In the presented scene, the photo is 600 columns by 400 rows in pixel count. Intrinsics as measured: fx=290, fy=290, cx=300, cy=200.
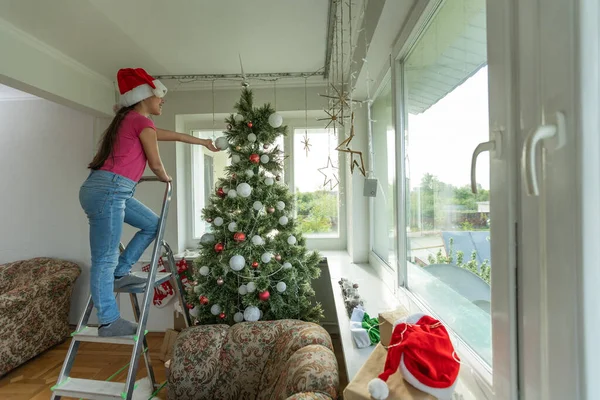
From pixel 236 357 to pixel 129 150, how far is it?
1166mm

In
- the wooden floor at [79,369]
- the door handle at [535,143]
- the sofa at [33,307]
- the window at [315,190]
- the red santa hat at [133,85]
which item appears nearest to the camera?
the door handle at [535,143]

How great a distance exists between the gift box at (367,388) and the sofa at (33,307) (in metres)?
2.83

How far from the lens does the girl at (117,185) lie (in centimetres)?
137

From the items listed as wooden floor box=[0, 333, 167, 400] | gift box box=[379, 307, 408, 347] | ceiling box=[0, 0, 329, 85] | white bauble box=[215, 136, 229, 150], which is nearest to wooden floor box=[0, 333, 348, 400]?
wooden floor box=[0, 333, 167, 400]

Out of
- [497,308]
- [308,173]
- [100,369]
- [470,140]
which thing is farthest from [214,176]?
[497,308]

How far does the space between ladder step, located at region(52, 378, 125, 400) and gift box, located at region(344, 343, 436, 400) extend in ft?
3.94

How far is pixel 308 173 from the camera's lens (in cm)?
303

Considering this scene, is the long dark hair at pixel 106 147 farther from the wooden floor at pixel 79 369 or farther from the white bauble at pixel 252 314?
the wooden floor at pixel 79 369

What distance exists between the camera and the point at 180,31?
197cm

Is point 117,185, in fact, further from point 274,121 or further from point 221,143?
point 274,121

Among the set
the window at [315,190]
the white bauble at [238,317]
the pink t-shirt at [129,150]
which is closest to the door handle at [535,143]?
the pink t-shirt at [129,150]

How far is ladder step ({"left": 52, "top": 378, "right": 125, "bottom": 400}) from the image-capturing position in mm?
1338

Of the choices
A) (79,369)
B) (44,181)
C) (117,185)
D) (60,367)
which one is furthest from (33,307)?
(117,185)

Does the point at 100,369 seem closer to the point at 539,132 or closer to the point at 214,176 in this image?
the point at 214,176
